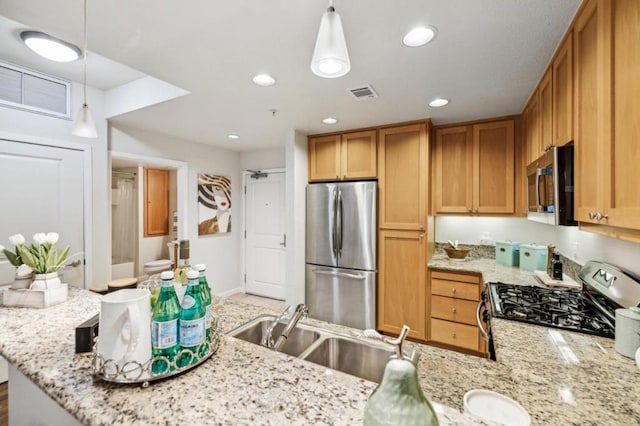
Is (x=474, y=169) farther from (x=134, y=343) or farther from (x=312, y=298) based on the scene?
(x=134, y=343)

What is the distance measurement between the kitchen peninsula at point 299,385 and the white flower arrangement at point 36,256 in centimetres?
42

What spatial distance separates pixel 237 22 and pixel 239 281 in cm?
416

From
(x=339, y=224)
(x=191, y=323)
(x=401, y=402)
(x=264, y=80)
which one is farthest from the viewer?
(x=339, y=224)

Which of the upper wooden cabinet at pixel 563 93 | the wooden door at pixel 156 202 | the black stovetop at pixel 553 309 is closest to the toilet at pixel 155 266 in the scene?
the wooden door at pixel 156 202

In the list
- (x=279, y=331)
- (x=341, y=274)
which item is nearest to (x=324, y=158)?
(x=341, y=274)

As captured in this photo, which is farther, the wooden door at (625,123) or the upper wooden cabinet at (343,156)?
the upper wooden cabinet at (343,156)

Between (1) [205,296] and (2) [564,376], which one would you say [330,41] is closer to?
(1) [205,296]

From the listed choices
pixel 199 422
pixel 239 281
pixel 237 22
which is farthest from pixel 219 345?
pixel 239 281

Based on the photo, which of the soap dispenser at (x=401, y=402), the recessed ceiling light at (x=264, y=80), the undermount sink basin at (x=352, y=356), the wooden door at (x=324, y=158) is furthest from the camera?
the wooden door at (x=324, y=158)

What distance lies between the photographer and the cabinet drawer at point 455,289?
273 centimetres

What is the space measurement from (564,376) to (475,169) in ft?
7.80

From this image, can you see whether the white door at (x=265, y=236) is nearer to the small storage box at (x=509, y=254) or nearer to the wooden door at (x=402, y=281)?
the wooden door at (x=402, y=281)

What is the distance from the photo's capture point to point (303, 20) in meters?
1.43

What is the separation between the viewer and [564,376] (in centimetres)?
103
